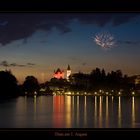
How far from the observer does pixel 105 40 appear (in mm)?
1724

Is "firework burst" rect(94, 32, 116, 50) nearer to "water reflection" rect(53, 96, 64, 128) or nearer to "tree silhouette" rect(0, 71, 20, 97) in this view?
"water reflection" rect(53, 96, 64, 128)

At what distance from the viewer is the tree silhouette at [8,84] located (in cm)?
177

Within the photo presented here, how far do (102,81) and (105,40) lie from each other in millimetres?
335

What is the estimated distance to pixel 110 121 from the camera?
1.71 m

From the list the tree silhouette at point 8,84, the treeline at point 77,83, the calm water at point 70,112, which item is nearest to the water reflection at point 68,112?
the calm water at point 70,112

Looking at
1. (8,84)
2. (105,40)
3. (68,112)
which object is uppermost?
(105,40)

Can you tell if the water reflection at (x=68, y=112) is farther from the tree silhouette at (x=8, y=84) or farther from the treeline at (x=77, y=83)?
the tree silhouette at (x=8, y=84)

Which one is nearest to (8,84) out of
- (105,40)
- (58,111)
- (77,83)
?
(58,111)

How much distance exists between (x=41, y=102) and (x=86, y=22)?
18.8 inches

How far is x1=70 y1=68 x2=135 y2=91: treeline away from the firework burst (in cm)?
15

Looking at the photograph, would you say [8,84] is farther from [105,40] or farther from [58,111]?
[105,40]

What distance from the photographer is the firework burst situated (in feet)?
5.65

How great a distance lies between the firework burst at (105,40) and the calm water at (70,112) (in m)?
0.30
